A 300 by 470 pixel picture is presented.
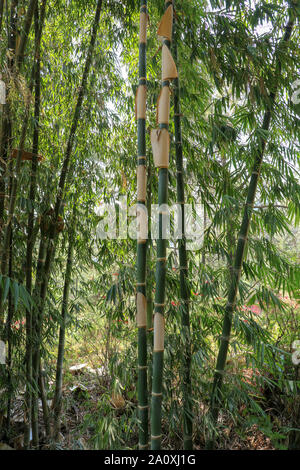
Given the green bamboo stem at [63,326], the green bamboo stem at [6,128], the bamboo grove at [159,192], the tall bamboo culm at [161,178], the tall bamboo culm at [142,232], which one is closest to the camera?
the tall bamboo culm at [161,178]

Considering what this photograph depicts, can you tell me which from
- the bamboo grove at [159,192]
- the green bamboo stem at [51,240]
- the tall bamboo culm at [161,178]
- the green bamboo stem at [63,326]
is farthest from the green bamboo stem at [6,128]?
the tall bamboo culm at [161,178]

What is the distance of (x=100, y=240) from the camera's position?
2.77 meters

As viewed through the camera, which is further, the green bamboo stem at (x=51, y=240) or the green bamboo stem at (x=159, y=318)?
the green bamboo stem at (x=51, y=240)

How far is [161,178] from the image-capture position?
1644 millimetres

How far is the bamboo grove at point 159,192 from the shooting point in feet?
6.24

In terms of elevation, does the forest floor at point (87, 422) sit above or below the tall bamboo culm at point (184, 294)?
below

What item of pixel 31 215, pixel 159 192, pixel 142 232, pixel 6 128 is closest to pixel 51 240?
pixel 31 215

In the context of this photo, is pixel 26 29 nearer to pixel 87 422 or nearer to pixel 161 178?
pixel 161 178

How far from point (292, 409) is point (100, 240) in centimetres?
166

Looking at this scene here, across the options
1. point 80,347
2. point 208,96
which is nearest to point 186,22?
point 208,96

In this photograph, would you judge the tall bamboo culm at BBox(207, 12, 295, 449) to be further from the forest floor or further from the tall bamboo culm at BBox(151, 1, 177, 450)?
the tall bamboo culm at BBox(151, 1, 177, 450)

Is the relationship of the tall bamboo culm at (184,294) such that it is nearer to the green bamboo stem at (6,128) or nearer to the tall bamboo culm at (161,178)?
the tall bamboo culm at (161,178)
